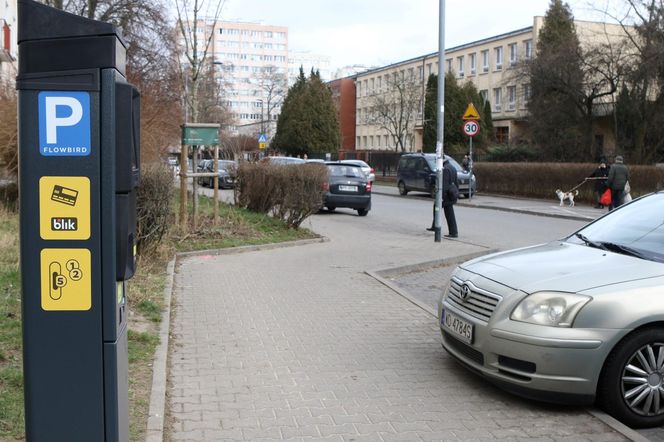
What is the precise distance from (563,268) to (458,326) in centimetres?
88

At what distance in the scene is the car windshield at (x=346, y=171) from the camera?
2064 cm

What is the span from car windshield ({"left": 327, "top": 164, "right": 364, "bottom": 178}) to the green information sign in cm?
753

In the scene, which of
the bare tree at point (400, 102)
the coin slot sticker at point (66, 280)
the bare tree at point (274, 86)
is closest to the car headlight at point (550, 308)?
the coin slot sticker at point (66, 280)

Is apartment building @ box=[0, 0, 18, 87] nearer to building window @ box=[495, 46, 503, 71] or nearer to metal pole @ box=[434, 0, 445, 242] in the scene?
metal pole @ box=[434, 0, 445, 242]

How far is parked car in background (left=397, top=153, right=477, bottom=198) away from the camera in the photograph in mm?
29531

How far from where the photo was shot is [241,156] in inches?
685

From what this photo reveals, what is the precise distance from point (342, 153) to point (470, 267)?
5802cm

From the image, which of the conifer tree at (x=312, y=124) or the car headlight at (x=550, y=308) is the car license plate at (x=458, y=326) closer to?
the car headlight at (x=550, y=308)

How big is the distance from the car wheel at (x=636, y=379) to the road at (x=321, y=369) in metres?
0.21

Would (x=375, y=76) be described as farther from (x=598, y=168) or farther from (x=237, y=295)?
(x=237, y=295)

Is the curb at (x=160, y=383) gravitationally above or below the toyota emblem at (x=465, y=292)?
below

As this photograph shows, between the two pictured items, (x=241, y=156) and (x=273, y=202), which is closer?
(x=273, y=202)

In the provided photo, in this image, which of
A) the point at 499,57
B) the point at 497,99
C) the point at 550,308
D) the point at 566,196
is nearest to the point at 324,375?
the point at 550,308

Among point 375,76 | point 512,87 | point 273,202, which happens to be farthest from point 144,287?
point 375,76
